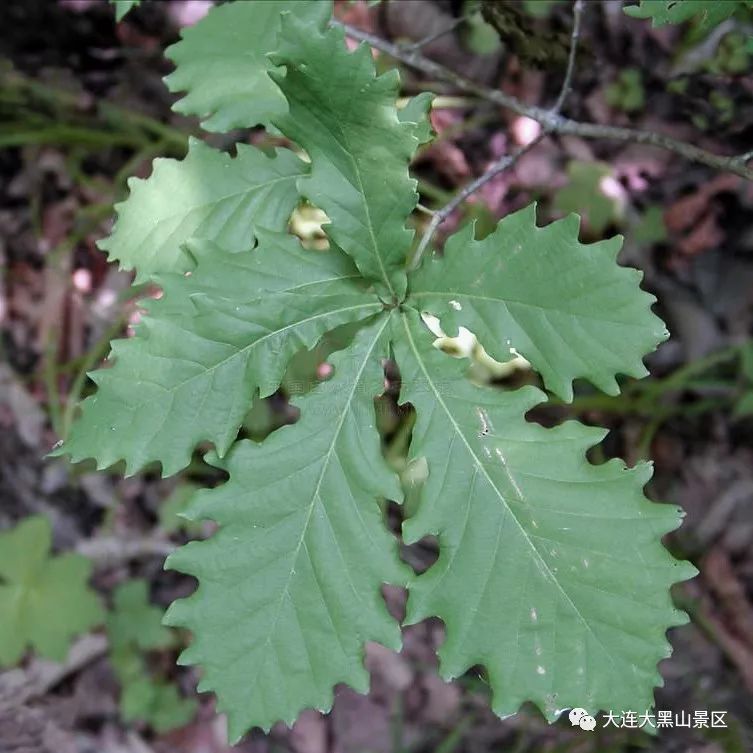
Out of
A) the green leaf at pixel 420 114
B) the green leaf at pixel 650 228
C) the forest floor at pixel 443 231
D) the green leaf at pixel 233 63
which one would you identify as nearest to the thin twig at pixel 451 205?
the green leaf at pixel 420 114

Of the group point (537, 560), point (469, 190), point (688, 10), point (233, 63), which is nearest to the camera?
A: point (537, 560)

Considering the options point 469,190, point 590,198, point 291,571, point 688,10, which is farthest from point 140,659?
point 688,10

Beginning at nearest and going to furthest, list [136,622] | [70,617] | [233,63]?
[233,63]
[70,617]
[136,622]

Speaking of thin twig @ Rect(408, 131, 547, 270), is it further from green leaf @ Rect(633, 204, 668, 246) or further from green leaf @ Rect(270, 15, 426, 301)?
green leaf @ Rect(633, 204, 668, 246)

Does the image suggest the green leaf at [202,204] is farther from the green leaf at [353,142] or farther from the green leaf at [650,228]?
the green leaf at [650,228]

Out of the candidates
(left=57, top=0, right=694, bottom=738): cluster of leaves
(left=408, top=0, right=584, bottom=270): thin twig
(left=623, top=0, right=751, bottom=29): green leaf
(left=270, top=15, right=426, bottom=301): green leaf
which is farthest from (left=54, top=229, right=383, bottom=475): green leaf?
(left=623, top=0, right=751, bottom=29): green leaf

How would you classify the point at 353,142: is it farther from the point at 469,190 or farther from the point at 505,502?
the point at 505,502
